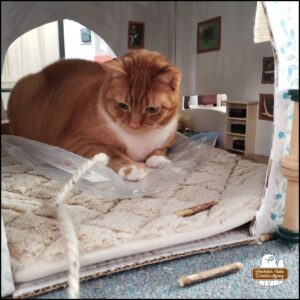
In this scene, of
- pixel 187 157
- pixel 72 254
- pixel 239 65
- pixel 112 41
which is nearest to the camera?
pixel 72 254

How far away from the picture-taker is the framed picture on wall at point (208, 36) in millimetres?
982

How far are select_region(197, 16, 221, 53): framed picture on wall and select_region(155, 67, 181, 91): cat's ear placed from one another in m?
0.13

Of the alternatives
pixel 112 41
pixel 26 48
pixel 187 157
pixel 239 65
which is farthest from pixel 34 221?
pixel 239 65

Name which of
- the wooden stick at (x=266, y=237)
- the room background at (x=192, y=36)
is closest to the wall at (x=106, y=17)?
the room background at (x=192, y=36)

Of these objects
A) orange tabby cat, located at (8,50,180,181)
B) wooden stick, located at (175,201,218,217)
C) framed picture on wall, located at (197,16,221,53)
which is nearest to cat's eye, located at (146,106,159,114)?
orange tabby cat, located at (8,50,180,181)

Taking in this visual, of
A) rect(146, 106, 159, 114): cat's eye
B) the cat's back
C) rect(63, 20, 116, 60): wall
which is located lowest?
rect(146, 106, 159, 114): cat's eye

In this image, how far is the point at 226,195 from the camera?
0.87 metres

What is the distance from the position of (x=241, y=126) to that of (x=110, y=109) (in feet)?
1.53

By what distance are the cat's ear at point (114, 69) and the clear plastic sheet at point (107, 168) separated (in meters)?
0.27

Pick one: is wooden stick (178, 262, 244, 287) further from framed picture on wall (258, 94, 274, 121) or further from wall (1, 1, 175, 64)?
framed picture on wall (258, 94, 274, 121)

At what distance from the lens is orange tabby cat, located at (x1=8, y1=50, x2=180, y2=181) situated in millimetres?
978

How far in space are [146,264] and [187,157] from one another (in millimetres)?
616

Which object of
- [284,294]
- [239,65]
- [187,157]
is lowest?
[284,294]

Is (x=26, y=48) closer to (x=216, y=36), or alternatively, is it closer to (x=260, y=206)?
(x=216, y=36)
